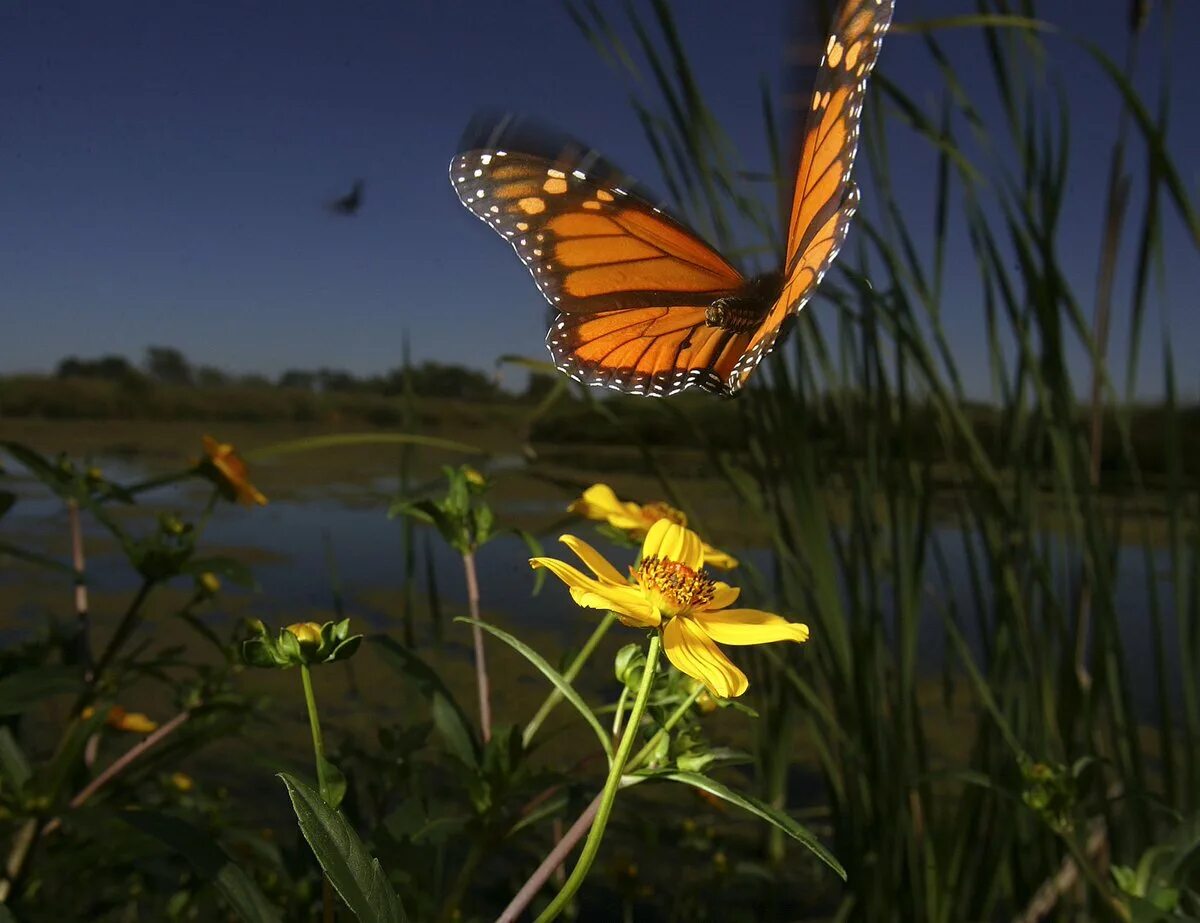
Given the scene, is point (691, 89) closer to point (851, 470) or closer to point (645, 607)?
point (851, 470)

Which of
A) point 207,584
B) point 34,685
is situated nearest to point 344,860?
point 34,685

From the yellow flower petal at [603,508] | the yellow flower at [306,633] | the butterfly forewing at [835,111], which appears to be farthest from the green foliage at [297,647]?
the butterfly forewing at [835,111]

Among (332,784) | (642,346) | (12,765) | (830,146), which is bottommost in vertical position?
(12,765)

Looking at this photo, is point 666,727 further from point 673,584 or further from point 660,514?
point 660,514

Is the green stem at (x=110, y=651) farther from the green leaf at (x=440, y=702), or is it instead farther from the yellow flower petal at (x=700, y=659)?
the yellow flower petal at (x=700, y=659)

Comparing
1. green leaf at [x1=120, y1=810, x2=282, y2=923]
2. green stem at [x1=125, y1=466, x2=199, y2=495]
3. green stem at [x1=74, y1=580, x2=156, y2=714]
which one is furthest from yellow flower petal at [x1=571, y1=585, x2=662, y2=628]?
green stem at [x1=125, y1=466, x2=199, y2=495]
